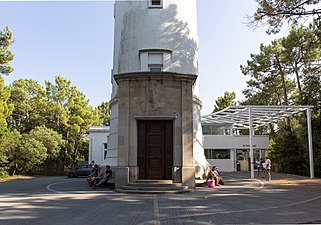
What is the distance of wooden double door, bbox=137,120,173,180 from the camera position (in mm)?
15492

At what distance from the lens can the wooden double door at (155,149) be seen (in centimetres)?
1549

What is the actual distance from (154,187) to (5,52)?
26215 millimetres

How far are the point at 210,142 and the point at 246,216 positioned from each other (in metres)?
30.3

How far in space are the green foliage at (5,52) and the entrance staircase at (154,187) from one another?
24.3 metres

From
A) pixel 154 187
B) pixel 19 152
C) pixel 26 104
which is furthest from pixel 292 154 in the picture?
pixel 26 104

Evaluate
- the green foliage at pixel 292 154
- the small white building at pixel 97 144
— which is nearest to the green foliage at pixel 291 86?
the green foliage at pixel 292 154

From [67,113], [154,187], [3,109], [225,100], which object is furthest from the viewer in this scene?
[225,100]

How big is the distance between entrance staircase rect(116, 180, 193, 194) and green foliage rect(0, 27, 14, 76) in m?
24.3

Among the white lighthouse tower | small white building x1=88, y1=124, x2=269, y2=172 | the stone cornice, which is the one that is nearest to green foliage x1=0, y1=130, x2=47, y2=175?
small white building x1=88, y1=124, x2=269, y2=172

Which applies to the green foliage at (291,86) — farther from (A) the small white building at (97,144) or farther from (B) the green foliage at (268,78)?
(A) the small white building at (97,144)

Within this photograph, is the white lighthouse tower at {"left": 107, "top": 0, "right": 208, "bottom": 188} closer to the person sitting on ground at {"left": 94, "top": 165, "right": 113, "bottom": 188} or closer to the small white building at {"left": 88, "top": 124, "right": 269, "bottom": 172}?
the person sitting on ground at {"left": 94, "top": 165, "right": 113, "bottom": 188}

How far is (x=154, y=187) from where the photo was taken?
14.1 metres

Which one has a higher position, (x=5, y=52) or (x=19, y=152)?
(x=5, y=52)

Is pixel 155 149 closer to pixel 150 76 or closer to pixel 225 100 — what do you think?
pixel 150 76
